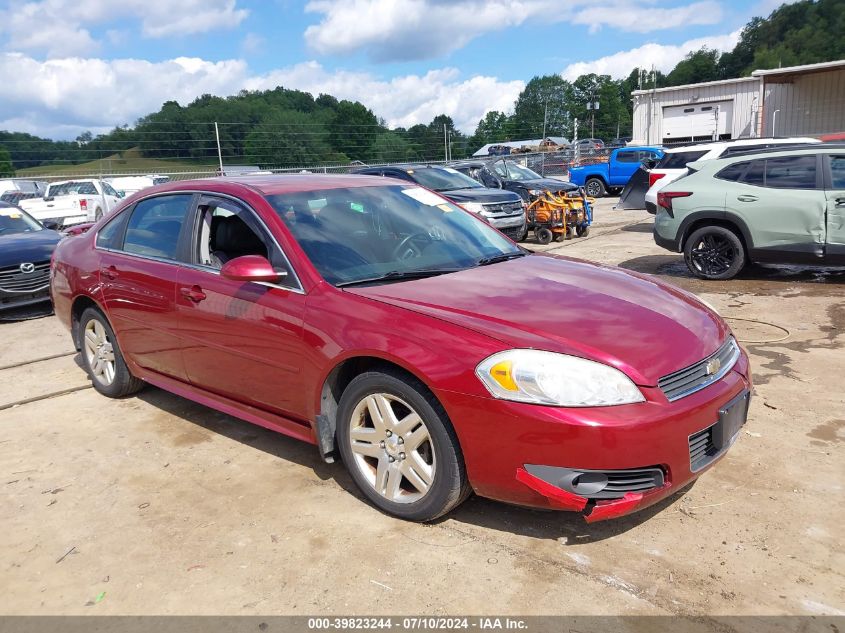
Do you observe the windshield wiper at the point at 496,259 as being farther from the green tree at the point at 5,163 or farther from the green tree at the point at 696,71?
the green tree at the point at 696,71

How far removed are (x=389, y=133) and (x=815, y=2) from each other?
332 feet

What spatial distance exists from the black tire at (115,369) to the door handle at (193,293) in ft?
3.90

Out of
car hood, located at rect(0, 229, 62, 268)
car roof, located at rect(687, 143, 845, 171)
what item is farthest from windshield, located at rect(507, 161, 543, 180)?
car hood, located at rect(0, 229, 62, 268)

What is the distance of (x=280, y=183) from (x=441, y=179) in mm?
9419

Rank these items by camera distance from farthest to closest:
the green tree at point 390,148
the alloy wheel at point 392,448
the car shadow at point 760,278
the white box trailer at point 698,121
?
the white box trailer at point 698,121 < the green tree at point 390,148 < the car shadow at point 760,278 < the alloy wheel at point 392,448

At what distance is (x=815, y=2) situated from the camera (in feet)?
332

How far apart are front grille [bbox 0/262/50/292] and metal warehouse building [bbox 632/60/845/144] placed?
2994cm

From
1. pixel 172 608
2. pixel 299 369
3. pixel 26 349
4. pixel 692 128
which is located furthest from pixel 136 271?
pixel 692 128

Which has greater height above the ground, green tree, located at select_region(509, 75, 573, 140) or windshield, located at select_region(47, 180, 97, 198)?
green tree, located at select_region(509, 75, 573, 140)

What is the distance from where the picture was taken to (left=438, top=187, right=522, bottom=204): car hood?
12.4 meters

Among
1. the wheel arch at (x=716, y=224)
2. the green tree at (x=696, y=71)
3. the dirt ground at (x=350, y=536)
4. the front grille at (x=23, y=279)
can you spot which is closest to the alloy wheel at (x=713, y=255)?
the wheel arch at (x=716, y=224)

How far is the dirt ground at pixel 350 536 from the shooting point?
263 cm

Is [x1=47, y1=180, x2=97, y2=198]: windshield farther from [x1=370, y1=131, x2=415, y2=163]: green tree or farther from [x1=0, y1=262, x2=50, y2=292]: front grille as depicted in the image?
[x1=370, y1=131, x2=415, y2=163]: green tree

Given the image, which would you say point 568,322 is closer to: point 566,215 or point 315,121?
point 566,215
